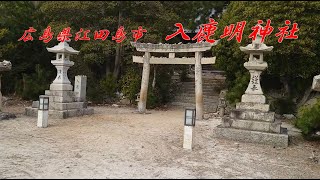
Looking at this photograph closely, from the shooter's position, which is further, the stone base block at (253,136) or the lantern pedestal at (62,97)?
the lantern pedestal at (62,97)

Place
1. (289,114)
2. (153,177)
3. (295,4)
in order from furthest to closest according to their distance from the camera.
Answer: (289,114), (295,4), (153,177)

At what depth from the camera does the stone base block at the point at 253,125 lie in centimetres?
824

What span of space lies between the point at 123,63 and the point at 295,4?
32.2 feet

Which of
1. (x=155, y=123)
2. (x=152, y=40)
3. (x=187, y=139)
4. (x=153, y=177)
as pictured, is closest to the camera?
(x=153, y=177)

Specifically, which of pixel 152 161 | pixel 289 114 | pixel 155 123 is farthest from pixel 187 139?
pixel 289 114

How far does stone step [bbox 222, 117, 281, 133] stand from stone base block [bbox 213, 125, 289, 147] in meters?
0.21

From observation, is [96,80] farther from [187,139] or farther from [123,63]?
[187,139]

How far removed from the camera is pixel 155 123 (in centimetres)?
1116

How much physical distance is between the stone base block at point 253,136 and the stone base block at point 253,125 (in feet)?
0.69

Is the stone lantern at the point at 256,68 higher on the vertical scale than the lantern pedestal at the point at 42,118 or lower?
higher

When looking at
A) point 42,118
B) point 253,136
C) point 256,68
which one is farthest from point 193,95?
point 42,118

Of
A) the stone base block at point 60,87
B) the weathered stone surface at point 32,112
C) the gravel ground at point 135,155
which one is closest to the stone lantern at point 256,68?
the gravel ground at point 135,155

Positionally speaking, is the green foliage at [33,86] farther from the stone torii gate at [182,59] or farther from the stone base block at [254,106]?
the stone base block at [254,106]

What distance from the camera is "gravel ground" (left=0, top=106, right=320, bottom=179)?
5449mm
